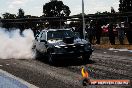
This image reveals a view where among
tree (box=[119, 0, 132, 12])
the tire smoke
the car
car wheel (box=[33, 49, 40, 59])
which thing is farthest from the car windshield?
tree (box=[119, 0, 132, 12])

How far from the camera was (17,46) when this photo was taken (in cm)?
1942

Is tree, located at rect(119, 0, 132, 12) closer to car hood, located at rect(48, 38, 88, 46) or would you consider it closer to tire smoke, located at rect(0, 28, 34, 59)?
tire smoke, located at rect(0, 28, 34, 59)

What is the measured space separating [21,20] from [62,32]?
Answer: 46.9 meters

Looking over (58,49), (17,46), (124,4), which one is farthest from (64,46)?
(124,4)

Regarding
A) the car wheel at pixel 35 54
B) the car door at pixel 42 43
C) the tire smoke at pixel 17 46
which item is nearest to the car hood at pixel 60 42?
the car door at pixel 42 43

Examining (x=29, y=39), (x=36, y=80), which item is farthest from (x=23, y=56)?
(x=36, y=80)

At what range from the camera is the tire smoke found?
18.4 metres

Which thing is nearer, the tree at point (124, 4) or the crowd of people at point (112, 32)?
the crowd of people at point (112, 32)

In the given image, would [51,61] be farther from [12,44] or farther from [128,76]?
[12,44]

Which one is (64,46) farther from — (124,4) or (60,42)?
(124,4)

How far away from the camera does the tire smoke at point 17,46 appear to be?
18.4 m

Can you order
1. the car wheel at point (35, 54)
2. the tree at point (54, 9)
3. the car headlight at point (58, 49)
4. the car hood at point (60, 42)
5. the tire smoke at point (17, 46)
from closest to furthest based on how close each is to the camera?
→ the car headlight at point (58, 49) → the car hood at point (60, 42) → the car wheel at point (35, 54) → the tire smoke at point (17, 46) → the tree at point (54, 9)

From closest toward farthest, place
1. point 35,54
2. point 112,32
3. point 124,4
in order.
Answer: point 35,54 → point 112,32 → point 124,4

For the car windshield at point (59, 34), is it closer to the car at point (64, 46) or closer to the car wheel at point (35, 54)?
the car at point (64, 46)
